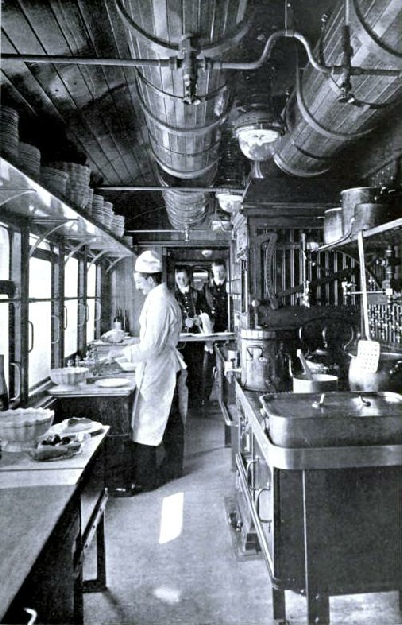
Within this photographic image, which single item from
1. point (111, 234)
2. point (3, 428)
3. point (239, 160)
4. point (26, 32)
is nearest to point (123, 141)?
point (111, 234)

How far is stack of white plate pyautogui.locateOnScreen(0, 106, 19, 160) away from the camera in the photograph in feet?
6.23

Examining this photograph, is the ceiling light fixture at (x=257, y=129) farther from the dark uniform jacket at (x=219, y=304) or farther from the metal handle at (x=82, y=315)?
the dark uniform jacket at (x=219, y=304)

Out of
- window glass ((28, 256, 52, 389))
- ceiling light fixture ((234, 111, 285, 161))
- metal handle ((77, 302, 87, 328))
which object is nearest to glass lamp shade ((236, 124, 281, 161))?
ceiling light fixture ((234, 111, 285, 161))

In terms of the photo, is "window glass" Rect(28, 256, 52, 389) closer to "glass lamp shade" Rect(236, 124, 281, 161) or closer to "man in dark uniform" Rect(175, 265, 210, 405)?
"glass lamp shade" Rect(236, 124, 281, 161)

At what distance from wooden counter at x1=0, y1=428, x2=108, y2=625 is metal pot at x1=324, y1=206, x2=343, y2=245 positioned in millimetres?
1953

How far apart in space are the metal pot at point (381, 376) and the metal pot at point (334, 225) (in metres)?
0.94

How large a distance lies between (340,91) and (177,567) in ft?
8.78

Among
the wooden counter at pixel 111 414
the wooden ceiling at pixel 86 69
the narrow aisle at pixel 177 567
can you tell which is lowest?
the narrow aisle at pixel 177 567

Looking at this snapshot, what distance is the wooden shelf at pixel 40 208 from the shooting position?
216cm

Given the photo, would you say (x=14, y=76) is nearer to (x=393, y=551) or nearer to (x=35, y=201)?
(x=35, y=201)

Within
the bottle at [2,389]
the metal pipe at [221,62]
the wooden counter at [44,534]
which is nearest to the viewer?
the wooden counter at [44,534]

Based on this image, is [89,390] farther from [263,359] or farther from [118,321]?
[118,321]

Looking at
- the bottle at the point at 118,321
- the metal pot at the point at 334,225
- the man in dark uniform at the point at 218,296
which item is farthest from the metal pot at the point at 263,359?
the man in dark uniform at the point at 218,296

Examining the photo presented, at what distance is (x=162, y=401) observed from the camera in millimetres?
4211
